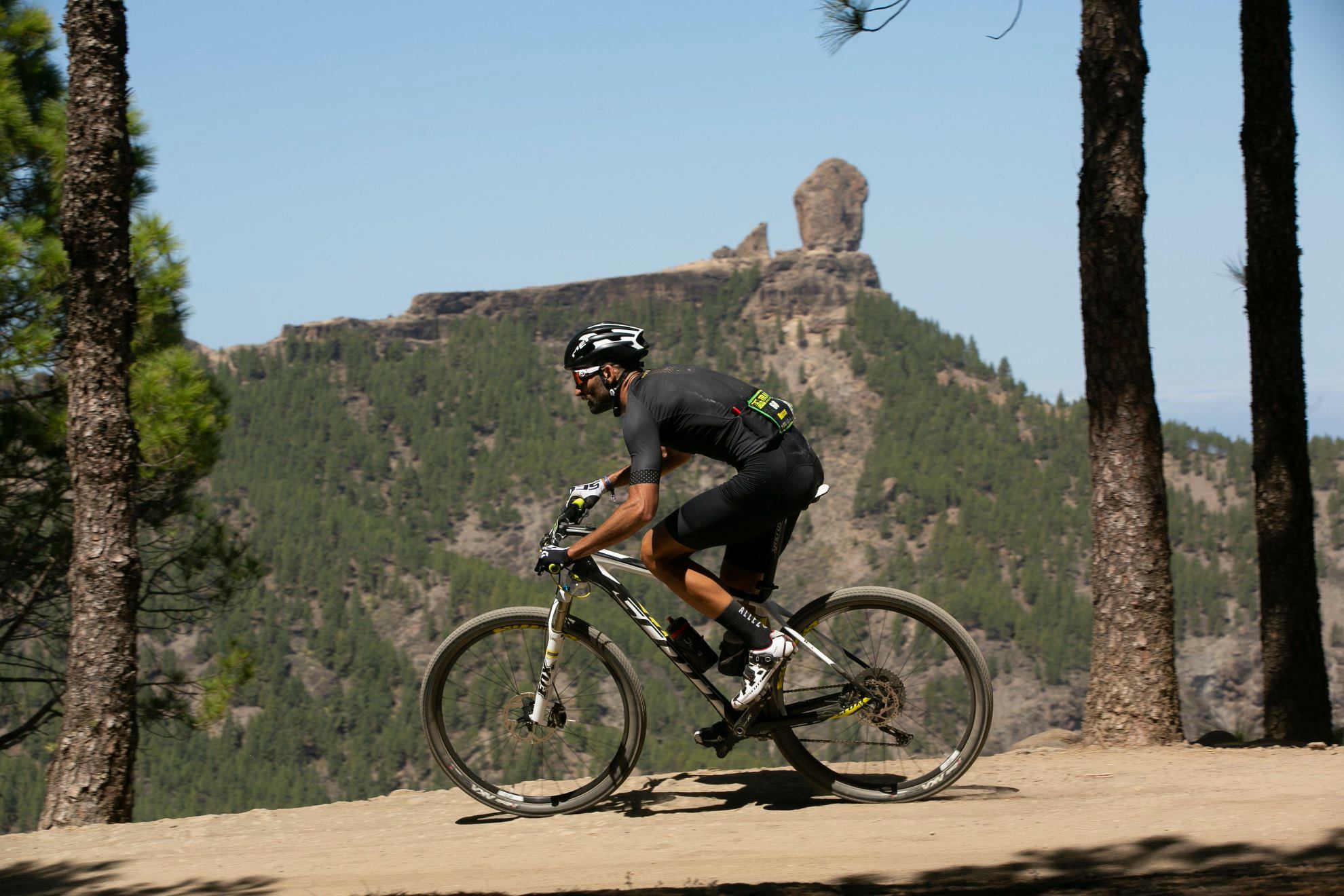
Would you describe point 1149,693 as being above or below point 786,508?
below

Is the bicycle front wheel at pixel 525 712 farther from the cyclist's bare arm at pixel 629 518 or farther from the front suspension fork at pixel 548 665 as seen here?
the cyclist's bare arm at pixel 629 518

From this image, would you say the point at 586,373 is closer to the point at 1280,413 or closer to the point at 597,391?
the point at 597,391

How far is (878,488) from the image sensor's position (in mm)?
157625

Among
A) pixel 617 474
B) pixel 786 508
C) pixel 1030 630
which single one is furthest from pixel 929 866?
pixel 1030 630

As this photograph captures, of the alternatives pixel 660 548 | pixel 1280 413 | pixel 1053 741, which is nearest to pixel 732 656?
pixel 660 548

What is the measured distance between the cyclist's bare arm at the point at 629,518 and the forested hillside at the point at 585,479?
3397 inches

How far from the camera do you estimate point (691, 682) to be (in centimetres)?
508

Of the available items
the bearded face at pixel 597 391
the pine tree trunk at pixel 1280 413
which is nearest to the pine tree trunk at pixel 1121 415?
the pine tree trunk at pixel 1280 413

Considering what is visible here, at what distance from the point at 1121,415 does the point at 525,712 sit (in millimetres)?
3494

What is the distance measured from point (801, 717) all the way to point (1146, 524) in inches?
98.7

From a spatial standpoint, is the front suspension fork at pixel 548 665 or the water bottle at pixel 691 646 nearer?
the water bottle at pixel 691 646

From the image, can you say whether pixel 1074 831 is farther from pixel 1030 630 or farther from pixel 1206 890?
pixel 1030 630

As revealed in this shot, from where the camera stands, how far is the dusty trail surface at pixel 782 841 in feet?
13.6

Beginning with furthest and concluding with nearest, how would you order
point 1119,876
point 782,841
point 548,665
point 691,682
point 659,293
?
point 659,293 → point 548,665 → point 691,682 → point 782,841 → point 1119,876
